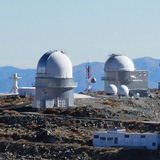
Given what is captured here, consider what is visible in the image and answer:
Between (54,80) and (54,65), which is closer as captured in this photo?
(54,65)

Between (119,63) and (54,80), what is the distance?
22.1 metres

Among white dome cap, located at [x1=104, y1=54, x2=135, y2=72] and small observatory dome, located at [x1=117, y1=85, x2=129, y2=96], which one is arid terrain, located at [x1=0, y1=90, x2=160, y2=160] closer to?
small observatory dome, located at [x1=117, y1=85, x2=129, y2=96]

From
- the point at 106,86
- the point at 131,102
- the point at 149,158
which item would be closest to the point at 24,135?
the point at 149,158

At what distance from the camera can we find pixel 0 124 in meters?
68.4

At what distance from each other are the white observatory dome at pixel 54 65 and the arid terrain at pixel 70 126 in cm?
364

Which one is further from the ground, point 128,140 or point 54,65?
point 54,65

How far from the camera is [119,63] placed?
9631 centimetres

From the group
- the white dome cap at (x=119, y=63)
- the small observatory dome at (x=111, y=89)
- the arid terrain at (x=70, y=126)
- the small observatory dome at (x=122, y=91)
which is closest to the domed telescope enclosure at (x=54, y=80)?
the arid terrain at (x=70, y=126)

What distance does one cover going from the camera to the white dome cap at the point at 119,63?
3792 inches

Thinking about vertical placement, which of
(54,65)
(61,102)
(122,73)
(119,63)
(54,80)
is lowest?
(61,102)

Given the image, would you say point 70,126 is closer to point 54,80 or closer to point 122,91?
point 54,80

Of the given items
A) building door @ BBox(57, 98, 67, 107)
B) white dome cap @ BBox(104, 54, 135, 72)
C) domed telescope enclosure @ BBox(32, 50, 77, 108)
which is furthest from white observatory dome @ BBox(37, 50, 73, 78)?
white dome cap @ BBox(104, 54, 135, 72)

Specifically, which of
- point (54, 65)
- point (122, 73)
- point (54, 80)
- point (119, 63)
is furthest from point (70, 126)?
point (119, 63)

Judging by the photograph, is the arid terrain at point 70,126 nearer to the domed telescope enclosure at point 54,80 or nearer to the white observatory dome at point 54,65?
the domed telescope enclosure at point 54,80
